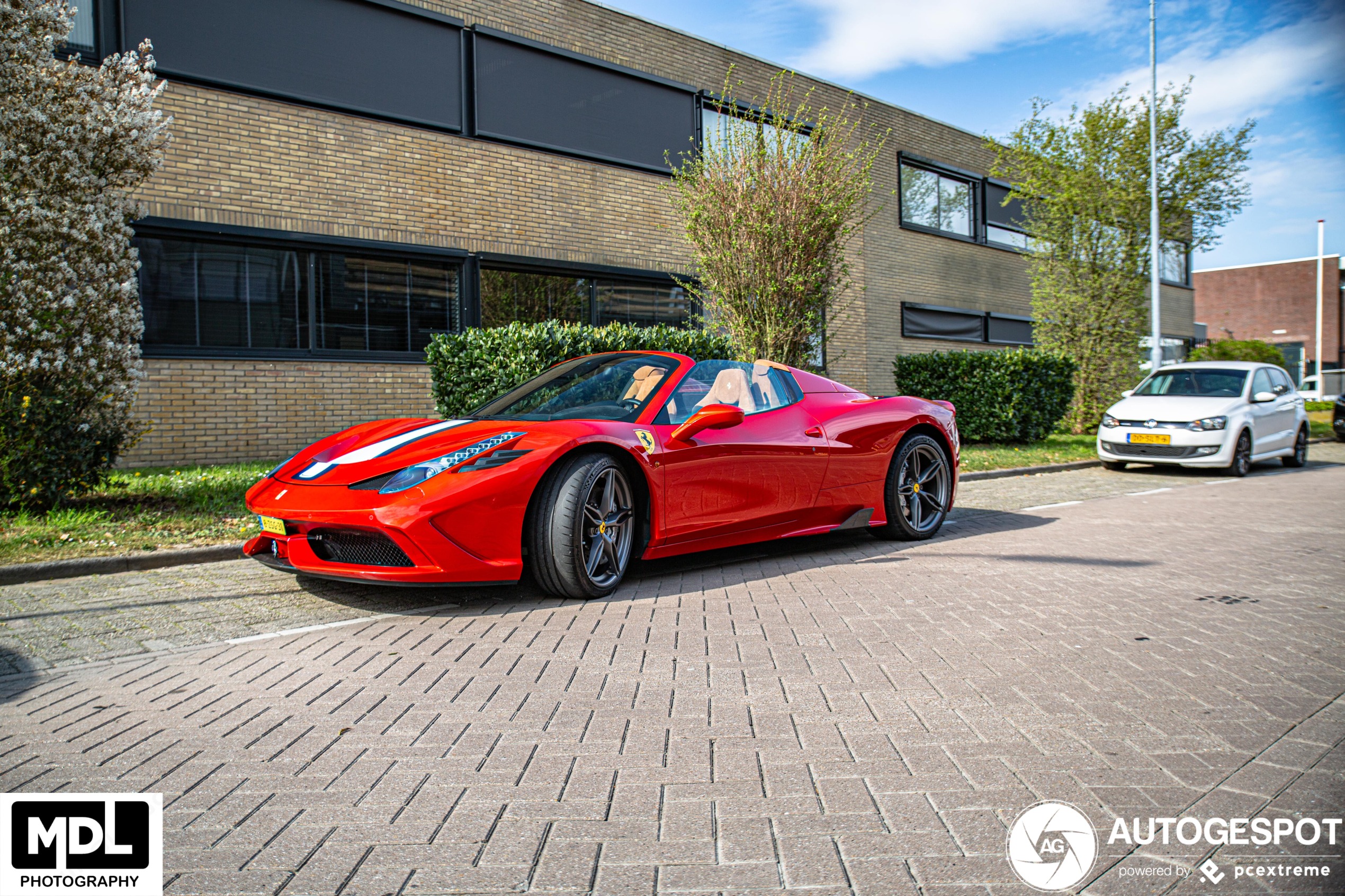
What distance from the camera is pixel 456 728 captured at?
2969mm

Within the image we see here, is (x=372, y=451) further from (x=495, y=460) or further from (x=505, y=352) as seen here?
(x=505, y=352)

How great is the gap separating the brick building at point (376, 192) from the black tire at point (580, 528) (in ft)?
26.4

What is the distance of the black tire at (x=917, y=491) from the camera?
6652 millimetres

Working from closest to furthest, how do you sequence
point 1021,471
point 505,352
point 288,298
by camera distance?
point 505,352
point 288,298
point 1021,471

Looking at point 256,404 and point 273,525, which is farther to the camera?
point 256,404

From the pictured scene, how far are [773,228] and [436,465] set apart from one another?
294 inches

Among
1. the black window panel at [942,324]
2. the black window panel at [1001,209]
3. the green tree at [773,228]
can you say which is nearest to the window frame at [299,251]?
the green tree at [773,228]

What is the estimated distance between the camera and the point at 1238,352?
35188 millimetres

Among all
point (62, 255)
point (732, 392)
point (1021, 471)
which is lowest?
point (1021, 471)

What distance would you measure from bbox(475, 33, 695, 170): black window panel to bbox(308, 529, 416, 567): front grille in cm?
1039

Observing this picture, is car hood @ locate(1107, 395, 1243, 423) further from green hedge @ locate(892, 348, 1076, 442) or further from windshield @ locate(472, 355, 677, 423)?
windshield @ locate(472, 355, 677, 423)

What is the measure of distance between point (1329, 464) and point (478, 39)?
14850mm

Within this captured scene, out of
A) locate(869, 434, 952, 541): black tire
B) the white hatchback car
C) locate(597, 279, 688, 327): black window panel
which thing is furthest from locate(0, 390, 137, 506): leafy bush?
the white hatchback car

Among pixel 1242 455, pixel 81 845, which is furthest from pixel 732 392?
pixel 1242 455
